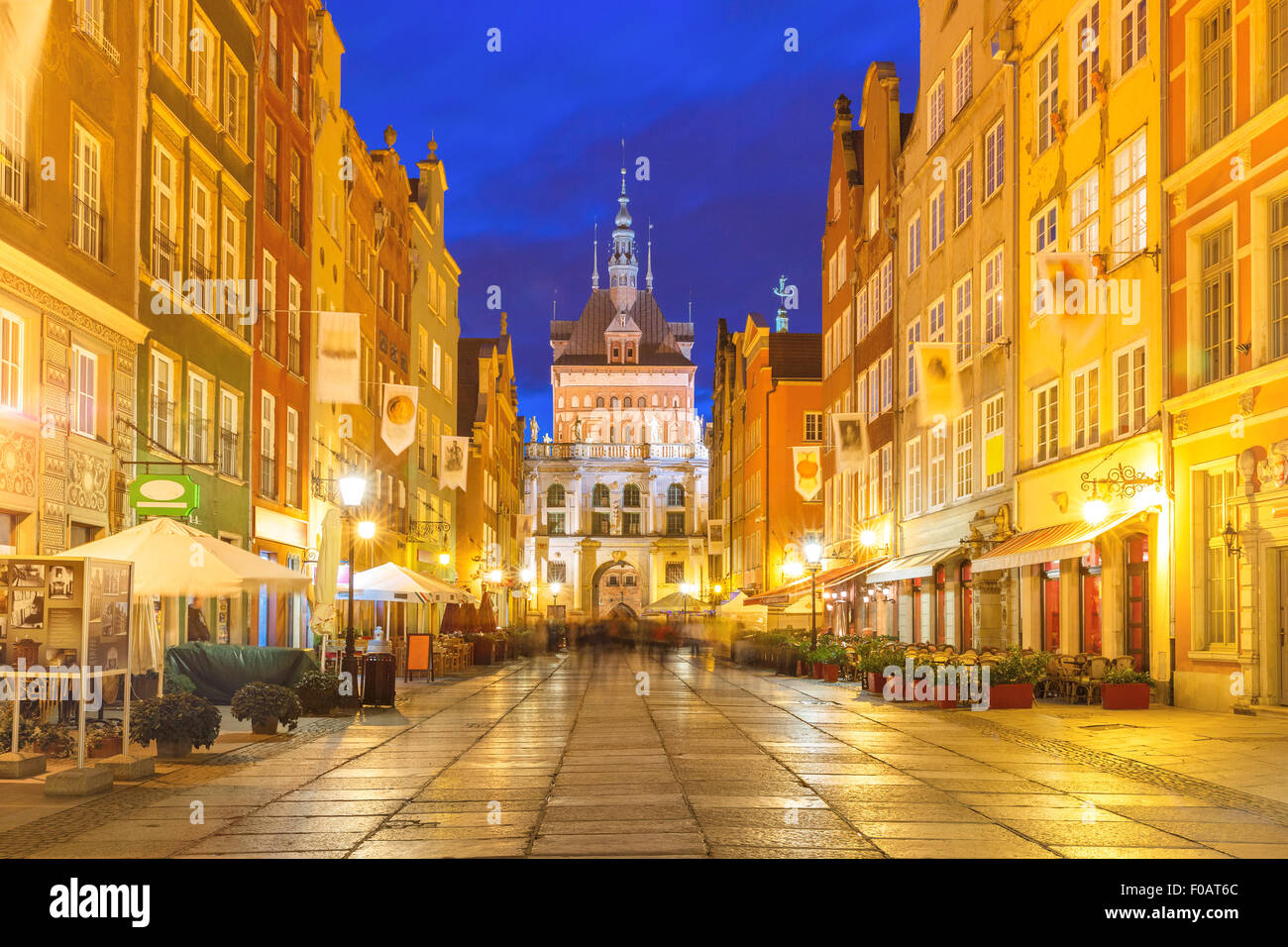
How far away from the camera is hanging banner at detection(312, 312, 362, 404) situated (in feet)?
94.4

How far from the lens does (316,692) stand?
2112cm

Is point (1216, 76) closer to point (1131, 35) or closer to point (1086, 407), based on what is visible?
point (1131, 35)

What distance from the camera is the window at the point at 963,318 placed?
3412 cm

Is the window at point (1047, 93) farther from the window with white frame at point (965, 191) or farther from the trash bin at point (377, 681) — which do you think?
the trash bin at point (377, 681)

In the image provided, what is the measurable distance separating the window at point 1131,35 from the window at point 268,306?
18.1 m

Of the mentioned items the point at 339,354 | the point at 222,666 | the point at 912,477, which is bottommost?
the point at 222,666

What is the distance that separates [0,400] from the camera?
17938 mm

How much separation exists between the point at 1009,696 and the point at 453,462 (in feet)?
101

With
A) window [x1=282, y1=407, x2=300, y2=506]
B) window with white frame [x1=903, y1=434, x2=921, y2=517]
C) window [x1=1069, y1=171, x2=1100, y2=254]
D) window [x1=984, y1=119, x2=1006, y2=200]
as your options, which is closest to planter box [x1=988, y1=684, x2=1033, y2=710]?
window [x1=1069, y1=171, x2=1100, y2=254]

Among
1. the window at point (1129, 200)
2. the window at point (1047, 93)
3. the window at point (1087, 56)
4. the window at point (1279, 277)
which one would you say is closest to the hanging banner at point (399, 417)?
the window at point (1047, 93)

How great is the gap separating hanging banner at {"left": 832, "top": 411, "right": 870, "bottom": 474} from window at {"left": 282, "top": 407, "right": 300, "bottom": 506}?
581 inches

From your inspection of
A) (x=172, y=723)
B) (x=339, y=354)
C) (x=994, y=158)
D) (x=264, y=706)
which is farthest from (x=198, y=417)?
(x=994, y=158)
